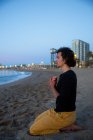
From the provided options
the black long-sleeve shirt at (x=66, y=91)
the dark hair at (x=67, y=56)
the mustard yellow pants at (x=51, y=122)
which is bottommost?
the mustard yellow pants at (x=51, y=122)

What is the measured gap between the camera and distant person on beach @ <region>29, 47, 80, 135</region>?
4488 mm

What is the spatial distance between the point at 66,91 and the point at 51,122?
0.55 metres

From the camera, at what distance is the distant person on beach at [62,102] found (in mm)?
4488

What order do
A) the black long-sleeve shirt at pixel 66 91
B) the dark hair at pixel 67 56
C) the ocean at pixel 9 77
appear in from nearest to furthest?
the black long-sleeve shirt at pixel 66 91
the dark hair at pixel 67 56
the ocean at pixel 9 77

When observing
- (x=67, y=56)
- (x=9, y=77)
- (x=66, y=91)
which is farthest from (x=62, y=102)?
(x=9, y=77)

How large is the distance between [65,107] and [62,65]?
→ 0.69 metres

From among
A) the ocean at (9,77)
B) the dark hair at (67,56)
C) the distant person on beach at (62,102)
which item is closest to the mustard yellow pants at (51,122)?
the distant person on beach at (62,102)

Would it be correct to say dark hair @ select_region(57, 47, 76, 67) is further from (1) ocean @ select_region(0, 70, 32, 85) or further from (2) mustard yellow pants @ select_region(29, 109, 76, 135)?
(1) ocean @ select_region(0, 70, 32, 85)

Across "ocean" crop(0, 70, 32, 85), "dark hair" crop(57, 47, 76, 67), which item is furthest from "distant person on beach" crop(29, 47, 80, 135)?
"ocean" crop(0, 70, 32, 85)

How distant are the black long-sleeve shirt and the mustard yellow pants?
0.09 metres

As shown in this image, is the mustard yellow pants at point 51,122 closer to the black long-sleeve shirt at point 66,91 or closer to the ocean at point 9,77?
the black long-sleeve shirt at point 66,91

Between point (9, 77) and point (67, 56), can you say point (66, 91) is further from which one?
point (9, 77)

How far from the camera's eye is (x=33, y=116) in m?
6.63

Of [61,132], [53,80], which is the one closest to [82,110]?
[61,132]
